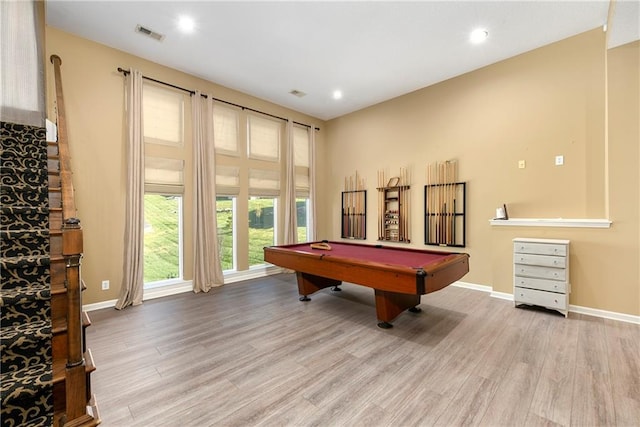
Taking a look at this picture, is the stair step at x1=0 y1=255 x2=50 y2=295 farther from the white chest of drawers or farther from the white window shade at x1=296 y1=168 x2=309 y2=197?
the white chest of drawers

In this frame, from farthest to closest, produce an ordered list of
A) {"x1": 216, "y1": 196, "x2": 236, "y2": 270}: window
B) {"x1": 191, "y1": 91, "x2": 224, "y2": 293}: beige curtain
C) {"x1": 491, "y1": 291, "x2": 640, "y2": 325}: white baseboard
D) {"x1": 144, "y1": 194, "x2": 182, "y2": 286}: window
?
{"x1": 216, "y1": 196, "x2": 236, "y2": 270}: window
{"x1": 191, "y1": 91, "x2": 224, "y2": 293}: beige curtain
{"x1": 144, "y1": 194, "x2": 182, "y2": 286}: window
{"x1": 491, "y1": 291, "x2": 640, "y2": 325}: white baseboard

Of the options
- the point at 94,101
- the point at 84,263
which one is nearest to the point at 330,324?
the point at 84,263

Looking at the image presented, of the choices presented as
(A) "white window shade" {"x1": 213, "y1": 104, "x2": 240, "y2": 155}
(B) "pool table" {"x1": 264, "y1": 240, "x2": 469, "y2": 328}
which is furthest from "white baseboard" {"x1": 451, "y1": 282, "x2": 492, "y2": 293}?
(A) "white window shade" {"x1": 213, "y1": 104, "x2": 240, "y2": 155}

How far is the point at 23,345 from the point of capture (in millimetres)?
1575

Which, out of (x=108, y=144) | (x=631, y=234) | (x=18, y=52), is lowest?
(x=631, y=234)

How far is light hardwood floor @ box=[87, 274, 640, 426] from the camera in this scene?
171 cm

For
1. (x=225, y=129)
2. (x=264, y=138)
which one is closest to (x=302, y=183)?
(x=264, y=138)

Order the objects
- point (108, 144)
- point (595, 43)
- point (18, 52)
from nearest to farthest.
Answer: point (18, 52) < point (595, 43) < point (108, 144)

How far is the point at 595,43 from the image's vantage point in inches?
134

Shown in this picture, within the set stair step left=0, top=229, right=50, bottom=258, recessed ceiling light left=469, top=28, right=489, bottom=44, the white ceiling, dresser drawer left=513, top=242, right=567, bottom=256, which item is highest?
the white ceiling

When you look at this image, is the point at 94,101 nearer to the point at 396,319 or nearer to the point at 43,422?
the point at 43,422

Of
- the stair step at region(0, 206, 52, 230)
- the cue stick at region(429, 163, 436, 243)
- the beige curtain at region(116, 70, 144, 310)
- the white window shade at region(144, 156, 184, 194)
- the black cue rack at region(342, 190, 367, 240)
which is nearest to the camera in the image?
the stair step at region(0, 206, 52, 230)

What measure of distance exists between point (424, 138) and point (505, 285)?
8.94 feet

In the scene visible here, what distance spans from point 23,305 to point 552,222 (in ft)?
16.9
